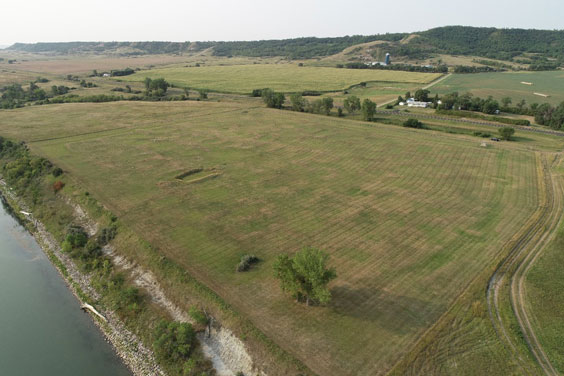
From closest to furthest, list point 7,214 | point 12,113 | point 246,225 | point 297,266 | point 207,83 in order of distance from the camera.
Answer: point 297,266, point 246,225, point 7,214, point 12,113, point 207,83

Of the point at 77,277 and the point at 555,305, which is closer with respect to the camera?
the point at 555,305

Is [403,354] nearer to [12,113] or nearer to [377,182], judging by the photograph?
[377,182]

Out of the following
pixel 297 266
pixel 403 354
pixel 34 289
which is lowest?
pixel 34 289

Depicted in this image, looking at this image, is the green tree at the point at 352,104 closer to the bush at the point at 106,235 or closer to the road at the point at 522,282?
the road at the point at 522,282

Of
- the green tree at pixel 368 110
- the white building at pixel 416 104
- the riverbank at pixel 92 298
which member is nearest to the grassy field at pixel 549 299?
the riverbank at pixel 92 298

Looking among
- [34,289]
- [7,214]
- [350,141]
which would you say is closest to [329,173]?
[350,141]

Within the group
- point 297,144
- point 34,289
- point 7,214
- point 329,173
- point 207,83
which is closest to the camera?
point 34,289

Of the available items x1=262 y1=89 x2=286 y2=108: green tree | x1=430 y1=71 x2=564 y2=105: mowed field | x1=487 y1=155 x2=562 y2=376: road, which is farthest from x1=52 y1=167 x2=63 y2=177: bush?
x1=430 y1=71 x2=564 y2=105: mowed field
